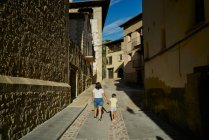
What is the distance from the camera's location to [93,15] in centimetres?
3281

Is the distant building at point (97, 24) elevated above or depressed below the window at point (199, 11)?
above

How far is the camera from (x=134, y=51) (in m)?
34.2

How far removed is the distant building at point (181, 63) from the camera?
692 centimetres

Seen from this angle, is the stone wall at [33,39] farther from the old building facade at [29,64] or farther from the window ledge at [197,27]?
the window ledge at [197,27]

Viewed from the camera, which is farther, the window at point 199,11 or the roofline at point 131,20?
the roofline at point 131,20

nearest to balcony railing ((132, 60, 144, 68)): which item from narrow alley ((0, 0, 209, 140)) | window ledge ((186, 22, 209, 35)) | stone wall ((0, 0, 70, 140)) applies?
narrow alley ((0, 0, 209, 140))

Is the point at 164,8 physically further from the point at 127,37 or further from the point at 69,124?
the point at 127,37

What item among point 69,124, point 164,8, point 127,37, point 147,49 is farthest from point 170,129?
point 127,37

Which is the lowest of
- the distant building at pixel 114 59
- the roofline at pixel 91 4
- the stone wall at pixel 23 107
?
the stone wall at pixel 23 107

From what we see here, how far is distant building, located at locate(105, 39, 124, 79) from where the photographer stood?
45.0 m

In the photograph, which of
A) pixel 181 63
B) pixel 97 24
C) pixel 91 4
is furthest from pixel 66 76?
pixel 91 4

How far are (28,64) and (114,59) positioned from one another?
129 ft

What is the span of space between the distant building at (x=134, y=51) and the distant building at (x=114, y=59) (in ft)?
24.2

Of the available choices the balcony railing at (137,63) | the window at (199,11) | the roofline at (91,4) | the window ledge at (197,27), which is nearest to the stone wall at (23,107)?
the window ledge at (197,27)
